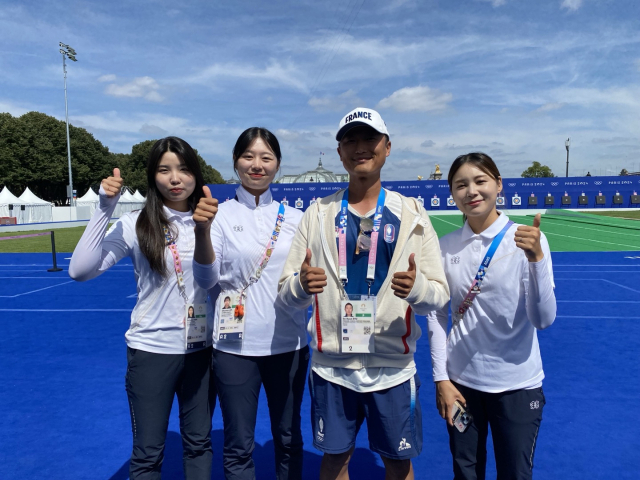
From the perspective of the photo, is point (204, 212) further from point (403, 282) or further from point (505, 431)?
point (505, 431)

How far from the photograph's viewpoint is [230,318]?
97.0 inches

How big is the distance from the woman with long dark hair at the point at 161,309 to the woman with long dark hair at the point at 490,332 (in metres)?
1.37

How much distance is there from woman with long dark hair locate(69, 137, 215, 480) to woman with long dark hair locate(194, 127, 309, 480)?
16 centimetres

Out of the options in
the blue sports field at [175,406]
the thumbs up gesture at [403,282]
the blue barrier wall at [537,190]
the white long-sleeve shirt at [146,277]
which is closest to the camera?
the thumbs up gesture at [403,282]

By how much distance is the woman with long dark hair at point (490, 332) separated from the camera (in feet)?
7.16

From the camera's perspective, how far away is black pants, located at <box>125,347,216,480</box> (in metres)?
2.44

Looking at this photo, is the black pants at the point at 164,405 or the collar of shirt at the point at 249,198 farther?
the collar of shirt at the point at 249,198

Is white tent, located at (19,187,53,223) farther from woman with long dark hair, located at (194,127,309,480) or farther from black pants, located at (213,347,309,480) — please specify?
black pants, located at (213,347,309,480)

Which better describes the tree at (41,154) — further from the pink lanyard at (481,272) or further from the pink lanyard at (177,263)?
the pink lanyard at (481,272)

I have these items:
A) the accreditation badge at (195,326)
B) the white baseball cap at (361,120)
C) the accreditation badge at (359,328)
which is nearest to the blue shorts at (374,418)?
the accreditation badge at (359,328)

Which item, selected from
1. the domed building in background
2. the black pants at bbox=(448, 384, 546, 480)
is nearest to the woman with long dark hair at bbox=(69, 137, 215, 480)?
the black pants at bbox=(448, 384, 546, 480)

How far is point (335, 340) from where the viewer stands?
2123mm

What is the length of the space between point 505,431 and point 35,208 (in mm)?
42055

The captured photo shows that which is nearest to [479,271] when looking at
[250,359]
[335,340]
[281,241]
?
[335,340]
